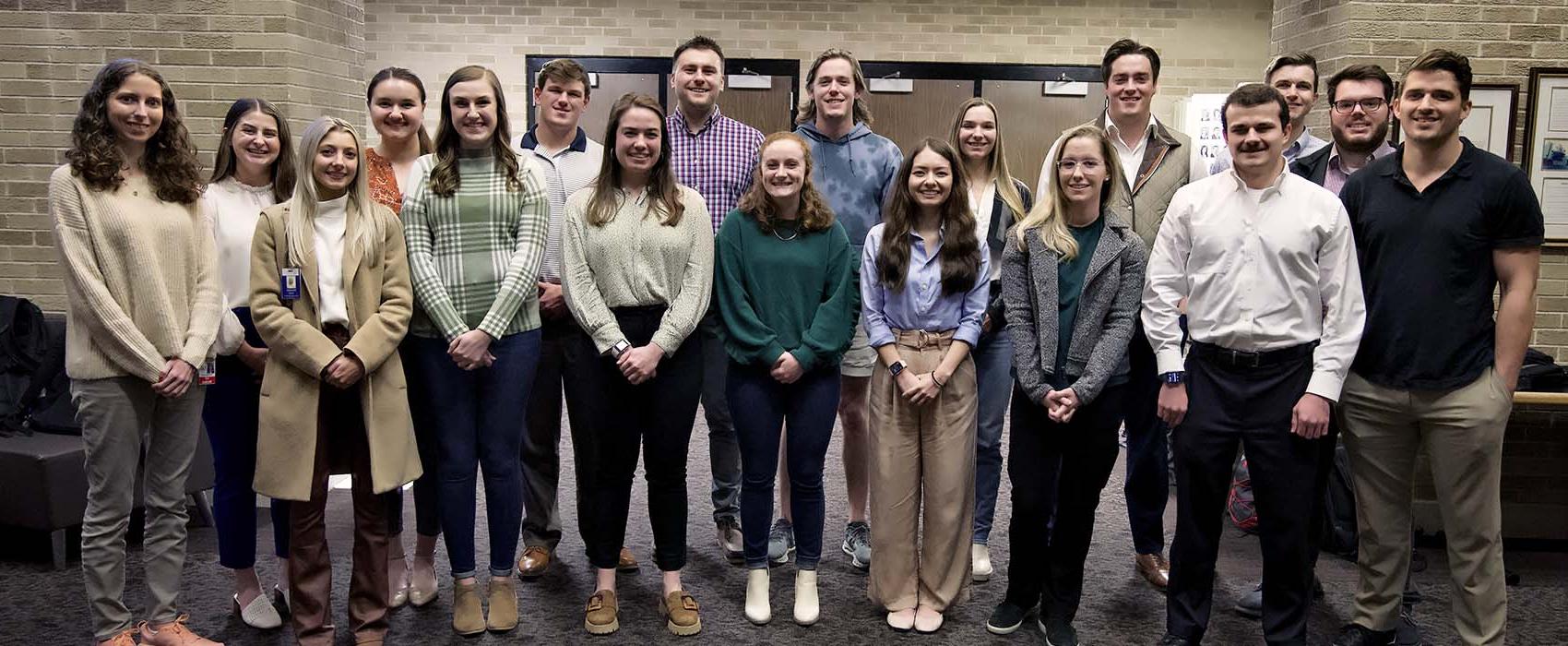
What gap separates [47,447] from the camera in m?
3.99

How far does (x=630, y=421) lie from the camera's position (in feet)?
11.0

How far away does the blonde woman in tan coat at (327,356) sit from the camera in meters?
3.04

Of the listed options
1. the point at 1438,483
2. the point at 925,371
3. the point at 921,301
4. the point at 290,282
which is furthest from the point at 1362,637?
the point at 290,282

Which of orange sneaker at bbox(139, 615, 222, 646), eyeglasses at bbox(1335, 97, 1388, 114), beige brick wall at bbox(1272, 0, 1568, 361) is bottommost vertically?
orange sneaker at bbox(139, 615, 222, 646)

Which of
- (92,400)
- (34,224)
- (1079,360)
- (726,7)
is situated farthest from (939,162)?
(726,7)

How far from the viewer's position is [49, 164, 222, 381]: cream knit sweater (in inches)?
116

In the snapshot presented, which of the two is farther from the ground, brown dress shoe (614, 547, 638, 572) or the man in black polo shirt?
the man in black polo shirt

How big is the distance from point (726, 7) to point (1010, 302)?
6020mm

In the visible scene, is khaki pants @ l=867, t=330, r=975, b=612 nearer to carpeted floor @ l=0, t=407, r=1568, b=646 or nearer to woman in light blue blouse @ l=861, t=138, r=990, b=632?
woman in light blue blouse @ l=861, t=138, r=990, b=632

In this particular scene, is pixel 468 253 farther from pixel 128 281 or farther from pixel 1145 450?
pixel 1145 450

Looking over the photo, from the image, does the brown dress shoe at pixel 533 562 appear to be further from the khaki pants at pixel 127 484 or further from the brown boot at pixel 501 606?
the khaki pants at pixel 127 484

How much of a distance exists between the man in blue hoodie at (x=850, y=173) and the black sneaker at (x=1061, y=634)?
0.74 meters

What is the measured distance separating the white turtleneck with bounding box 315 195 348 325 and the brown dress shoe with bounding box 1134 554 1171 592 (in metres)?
2.78

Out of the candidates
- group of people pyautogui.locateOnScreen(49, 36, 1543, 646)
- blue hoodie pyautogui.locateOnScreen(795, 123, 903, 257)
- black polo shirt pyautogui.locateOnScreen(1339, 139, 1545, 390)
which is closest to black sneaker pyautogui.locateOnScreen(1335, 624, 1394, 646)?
group of people pyautogui.locateOnScreen(49, 36, 1543, 646)
